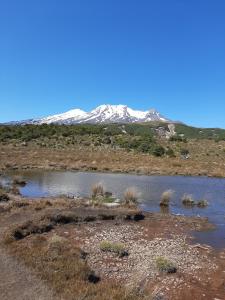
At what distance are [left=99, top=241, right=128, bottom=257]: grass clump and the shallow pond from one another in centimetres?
537

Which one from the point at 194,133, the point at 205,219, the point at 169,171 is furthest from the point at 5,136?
the point at 194,133

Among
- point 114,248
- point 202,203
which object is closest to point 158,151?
point 202,203

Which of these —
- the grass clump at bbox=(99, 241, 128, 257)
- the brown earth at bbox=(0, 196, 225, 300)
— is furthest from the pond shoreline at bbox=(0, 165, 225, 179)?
the grass clump at bbox=(99, 241, 128, 257)

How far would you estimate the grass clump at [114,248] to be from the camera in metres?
17.5

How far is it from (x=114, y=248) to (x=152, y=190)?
73.4 ft

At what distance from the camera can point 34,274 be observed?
13422 mm

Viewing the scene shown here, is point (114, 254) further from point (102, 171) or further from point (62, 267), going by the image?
point (102, 171)

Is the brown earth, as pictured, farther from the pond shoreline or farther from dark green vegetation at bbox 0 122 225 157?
dark green vegetation at bbox 0 122 225 157

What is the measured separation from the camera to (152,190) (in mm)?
39719

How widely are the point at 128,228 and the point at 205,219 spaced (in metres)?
6.47

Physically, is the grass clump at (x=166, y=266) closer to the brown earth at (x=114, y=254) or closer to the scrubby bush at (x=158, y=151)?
the brown earth at (x=114, y=254)

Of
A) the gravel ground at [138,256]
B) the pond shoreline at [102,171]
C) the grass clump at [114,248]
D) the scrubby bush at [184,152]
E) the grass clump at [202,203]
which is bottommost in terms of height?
the gravel ground at [138,256]

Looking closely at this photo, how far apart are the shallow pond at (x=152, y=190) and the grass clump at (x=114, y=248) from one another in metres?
5.37

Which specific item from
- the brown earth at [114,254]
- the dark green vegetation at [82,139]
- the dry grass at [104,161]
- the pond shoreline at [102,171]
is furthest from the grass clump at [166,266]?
the dark green vegetation at [82,139]
